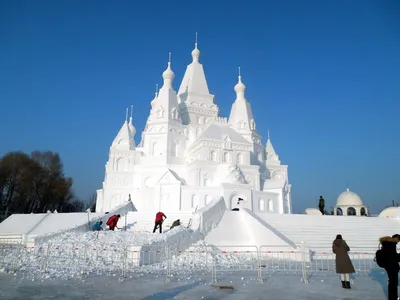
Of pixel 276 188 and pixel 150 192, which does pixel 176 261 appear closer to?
pixel 150 192

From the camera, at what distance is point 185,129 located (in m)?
42.2

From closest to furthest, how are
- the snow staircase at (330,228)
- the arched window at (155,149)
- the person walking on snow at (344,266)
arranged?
the person walking on snow at (344,266) → the snow staircase at (330,228) → the arched window at (155,149)

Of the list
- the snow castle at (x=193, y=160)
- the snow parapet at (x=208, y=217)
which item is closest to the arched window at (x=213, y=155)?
the snow castle at (x=193, y=160)

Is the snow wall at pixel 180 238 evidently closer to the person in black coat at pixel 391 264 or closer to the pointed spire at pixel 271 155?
the person in black coat at pixel 391 264

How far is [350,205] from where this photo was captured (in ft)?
115

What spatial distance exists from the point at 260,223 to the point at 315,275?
817 centimetres

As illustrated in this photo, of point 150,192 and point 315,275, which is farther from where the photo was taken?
point 150,192

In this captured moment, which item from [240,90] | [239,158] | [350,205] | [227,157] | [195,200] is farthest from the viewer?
[240,90]

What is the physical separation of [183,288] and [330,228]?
1663cm

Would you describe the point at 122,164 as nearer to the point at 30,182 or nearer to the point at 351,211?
the point at 30,182

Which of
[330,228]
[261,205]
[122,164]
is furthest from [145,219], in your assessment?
[122,164]

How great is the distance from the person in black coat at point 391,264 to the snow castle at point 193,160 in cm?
2273

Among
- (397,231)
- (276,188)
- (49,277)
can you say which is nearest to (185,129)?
(276,188)

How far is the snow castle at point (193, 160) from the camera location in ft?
104
